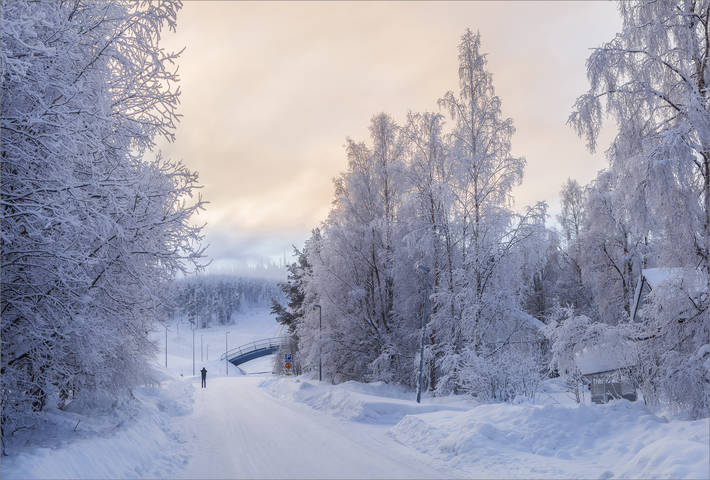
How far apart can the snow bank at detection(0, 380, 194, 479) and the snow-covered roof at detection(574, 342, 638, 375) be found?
9231 millimetres

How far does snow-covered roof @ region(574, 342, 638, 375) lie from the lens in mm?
10062

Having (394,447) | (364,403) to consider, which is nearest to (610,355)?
(394,447)

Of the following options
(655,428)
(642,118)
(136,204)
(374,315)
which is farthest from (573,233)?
(136,204)

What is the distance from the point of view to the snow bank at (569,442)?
6312 millimetres

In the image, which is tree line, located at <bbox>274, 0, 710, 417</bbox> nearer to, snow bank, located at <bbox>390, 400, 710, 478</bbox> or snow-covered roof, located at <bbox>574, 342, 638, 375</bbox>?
snow-covered roof, located at <bbox>574, 342, 638, 375</bbox>

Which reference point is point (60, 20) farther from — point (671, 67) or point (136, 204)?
point (671, 67)

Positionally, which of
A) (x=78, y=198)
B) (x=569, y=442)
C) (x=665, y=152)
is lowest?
(x=569, y=442)

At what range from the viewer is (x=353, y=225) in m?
26.0

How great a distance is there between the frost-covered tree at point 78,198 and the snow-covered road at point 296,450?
285cm

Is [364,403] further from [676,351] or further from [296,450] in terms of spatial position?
[676,351]

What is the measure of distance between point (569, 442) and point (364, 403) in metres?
7.88

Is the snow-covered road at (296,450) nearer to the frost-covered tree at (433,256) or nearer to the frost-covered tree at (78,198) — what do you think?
the frost-covered tree at (78,198)

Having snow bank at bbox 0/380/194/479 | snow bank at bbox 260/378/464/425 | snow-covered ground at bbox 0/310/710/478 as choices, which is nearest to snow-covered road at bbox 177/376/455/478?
snow-covered ground at bbox 0/310/710/478

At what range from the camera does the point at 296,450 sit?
32.1 ft
